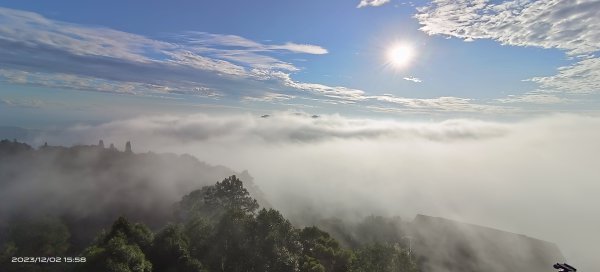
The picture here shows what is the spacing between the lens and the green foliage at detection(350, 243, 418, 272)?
55.0m

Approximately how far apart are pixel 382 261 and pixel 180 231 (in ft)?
104

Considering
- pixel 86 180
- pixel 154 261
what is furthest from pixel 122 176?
pixel 154 261

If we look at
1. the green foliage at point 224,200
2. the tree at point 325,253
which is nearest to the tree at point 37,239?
the green foliage at point 224,200

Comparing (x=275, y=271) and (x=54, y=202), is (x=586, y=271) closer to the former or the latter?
(x=275, y=271)

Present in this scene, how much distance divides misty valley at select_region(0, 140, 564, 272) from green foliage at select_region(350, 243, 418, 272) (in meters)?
0.19

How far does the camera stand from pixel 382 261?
184ft

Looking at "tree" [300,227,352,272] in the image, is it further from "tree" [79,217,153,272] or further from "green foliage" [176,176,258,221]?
"green foliage" [176,176,258,221]

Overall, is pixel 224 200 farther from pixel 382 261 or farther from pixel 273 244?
pixel 382 261

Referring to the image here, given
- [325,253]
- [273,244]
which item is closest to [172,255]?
[273,244]

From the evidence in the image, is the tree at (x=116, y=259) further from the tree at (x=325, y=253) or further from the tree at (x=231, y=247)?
the tree at (x=325, y=253)

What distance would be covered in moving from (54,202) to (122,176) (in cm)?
3506

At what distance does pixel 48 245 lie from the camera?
88250mm

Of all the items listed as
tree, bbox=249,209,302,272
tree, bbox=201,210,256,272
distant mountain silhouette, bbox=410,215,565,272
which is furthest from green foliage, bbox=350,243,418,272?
distant mountain silhouette, bbox=410,215,565,272

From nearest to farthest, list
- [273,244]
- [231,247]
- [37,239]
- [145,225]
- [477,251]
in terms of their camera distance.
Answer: [231,247] < [273,244] < [145,225] < [37,239] < [477,251]
